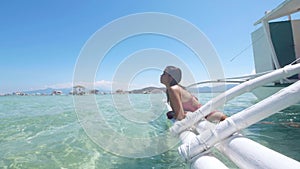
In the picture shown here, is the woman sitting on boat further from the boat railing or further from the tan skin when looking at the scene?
the boat railing

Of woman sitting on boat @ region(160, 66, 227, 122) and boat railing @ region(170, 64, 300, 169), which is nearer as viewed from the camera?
boat railing @ region(170, 64, 300, 169)

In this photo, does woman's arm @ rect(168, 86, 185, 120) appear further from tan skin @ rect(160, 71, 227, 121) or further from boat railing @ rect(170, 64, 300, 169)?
boat railing @ rect(170, 64, 300, 169)

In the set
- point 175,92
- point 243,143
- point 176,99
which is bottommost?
point 243,143

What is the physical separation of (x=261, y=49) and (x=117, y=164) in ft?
35.0

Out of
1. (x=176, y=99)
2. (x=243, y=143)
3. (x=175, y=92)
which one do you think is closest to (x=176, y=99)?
(x=176, y=99)

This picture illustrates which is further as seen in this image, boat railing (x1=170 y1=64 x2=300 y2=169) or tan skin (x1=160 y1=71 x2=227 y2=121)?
tan skin (x1=160 y1=71 x2=227 y2=121)

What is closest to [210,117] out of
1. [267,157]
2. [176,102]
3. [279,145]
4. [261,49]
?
[176,102]

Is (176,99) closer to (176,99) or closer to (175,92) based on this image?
(176,99)

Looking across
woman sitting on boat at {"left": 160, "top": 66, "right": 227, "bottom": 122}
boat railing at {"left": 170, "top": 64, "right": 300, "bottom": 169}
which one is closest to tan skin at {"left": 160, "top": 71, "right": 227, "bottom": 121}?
woman sitting on boat at {"left": 160, "top": 66, "right": 227, "bottom": 122}

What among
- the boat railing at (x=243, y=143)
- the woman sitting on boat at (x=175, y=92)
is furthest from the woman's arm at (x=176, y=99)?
the boat railing at (x=243, y=143)

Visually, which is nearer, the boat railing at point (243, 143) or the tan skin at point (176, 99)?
the boat railing at point (243, 143)

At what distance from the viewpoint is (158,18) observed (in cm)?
392

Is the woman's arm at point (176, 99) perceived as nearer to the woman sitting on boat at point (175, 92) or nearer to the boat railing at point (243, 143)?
the woman sitting on boat at point (175, 92)

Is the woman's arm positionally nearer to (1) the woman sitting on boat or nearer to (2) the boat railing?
(1) the woman sitting on boat
